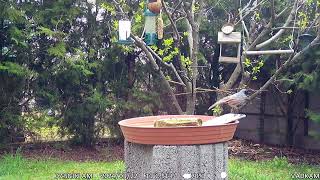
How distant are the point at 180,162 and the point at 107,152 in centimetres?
437

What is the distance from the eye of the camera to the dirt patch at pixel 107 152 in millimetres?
7129

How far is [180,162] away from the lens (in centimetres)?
333

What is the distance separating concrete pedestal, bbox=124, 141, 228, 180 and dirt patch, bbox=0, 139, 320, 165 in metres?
3.70

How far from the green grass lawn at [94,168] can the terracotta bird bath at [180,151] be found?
203 centimetres

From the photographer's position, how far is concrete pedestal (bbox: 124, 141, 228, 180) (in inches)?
131

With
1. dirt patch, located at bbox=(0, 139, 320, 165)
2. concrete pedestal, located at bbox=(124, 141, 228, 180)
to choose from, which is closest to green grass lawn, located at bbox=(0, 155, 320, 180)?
dirt patch, located at bbox=(0, 139, 320, 165)

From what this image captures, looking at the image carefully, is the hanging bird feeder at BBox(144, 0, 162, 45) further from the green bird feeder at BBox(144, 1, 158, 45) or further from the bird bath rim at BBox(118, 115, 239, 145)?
the bird bath rim at BBox(118, 115, 239, 145)

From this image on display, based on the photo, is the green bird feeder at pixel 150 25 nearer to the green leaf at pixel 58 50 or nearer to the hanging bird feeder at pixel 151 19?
the hanging bird feeder at pixel 151 19

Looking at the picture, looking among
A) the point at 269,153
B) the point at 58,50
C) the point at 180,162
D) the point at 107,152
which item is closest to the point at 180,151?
the point at 180,162

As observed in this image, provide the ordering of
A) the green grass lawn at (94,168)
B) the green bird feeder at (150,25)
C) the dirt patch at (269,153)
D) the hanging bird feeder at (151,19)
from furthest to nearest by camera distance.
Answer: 1. the dirt patch at (269,153)
2. the green grass lawn at (94,168)
3. the green bird feeder at (150,25)
4. the hanging bird feeder at (151,19)

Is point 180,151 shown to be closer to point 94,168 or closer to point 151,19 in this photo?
point 151,19

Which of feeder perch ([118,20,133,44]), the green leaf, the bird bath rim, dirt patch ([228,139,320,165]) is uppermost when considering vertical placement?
feeder perch ([118,20,133,44])

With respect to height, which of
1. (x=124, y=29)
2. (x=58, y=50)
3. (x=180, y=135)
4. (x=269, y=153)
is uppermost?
(x=124, y=29)

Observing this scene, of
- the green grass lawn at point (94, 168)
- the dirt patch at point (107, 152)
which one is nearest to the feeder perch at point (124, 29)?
the green grass lawn at point (94, 168)
